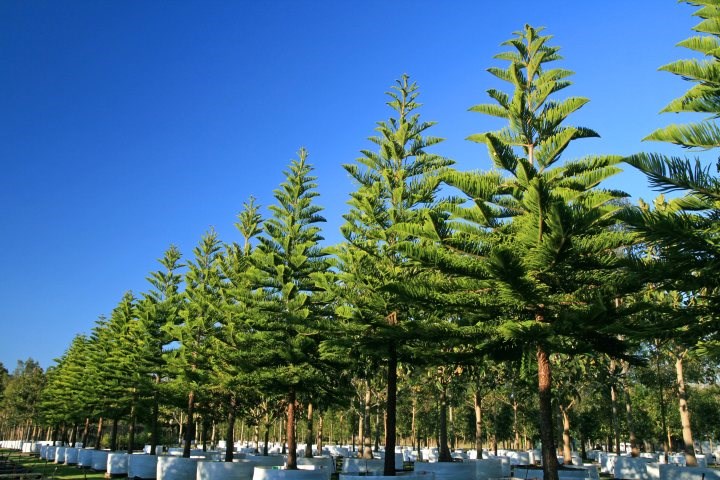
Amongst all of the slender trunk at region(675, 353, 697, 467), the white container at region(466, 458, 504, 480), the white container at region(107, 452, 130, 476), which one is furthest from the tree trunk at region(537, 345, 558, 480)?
the white container at region(107, 452, 130, 476)

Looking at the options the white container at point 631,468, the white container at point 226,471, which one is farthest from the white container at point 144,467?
the white container at point 631,468

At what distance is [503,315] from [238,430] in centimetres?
6470

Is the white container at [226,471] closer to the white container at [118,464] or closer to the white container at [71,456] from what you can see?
the white container at [118,464]

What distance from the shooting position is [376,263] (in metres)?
14.0

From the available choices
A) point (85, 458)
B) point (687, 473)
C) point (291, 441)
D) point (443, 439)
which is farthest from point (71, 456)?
point (687, 473)

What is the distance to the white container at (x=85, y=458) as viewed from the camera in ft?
88.9

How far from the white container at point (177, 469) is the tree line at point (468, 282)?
4.79 feet

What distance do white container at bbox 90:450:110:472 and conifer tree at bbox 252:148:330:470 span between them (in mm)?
13616

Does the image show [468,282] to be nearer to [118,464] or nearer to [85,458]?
[118,464]

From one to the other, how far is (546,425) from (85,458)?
2648 cm

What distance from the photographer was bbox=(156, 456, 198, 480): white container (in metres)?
17.7

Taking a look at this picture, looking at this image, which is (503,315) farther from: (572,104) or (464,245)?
(572,104)

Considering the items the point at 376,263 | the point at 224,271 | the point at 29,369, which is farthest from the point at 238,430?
the point at 376,263

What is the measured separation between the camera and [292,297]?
55.5ft
